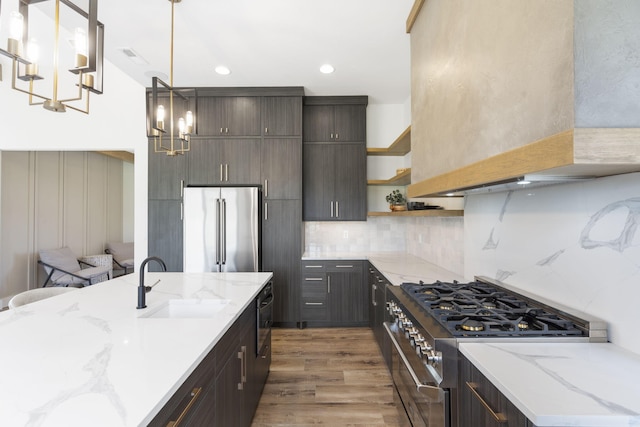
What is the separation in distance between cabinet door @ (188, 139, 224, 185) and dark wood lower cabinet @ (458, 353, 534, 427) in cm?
344

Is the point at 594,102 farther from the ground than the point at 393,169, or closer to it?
closer to it

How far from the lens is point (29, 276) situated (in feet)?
16.2

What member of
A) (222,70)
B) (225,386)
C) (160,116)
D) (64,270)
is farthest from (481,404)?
(64,270)

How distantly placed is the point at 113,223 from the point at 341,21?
6727mm

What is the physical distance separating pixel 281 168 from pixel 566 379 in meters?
3.39

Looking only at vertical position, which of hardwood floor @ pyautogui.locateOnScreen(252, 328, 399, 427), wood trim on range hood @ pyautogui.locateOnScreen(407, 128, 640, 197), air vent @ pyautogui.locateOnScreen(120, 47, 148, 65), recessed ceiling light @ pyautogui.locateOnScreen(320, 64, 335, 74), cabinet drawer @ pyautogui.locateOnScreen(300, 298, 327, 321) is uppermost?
air vent @ pyautogui.locateOnScreen(120, 47, 148, 65)

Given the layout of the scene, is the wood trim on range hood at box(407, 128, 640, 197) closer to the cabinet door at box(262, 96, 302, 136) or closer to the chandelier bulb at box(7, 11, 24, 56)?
the chandelier bulb at box(7, 11, 24, 56)

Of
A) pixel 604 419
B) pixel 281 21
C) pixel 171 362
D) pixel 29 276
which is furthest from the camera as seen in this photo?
pixel 29 276

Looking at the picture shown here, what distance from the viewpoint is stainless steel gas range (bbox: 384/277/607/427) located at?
1172 mm

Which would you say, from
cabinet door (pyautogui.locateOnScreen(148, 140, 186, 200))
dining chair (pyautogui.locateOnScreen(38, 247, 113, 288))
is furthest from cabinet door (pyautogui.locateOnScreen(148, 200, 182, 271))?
dining chair (pyautogui.locateOnScreen(38, 247, 113, 288))

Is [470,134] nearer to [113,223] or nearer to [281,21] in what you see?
[281,21]

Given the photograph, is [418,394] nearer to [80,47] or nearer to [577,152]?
[577,152]

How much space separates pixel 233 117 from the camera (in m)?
3.90

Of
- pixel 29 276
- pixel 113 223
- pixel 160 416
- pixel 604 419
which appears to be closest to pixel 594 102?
pixel 604 419
